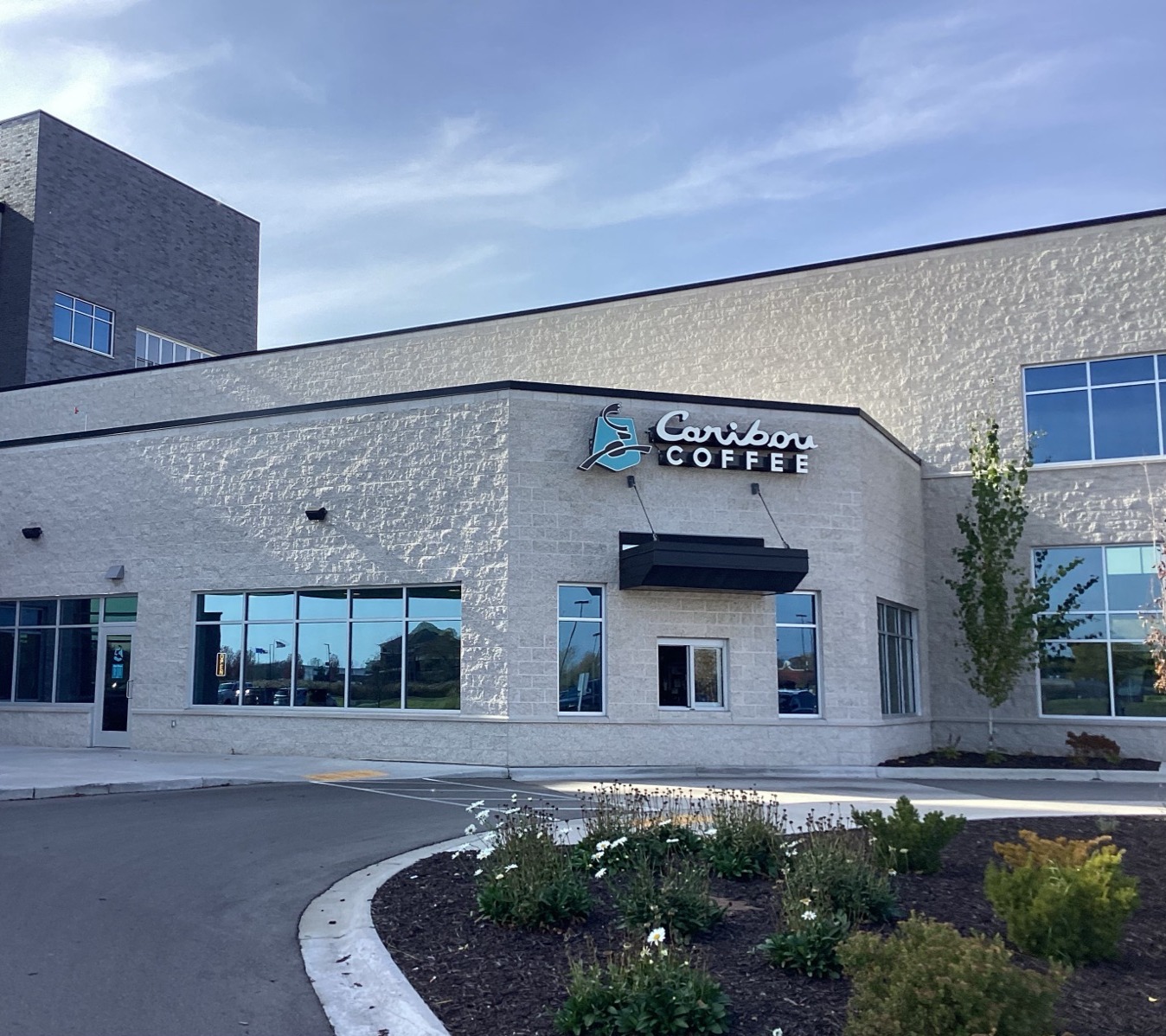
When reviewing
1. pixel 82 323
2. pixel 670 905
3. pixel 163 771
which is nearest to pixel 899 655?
pixel 163 771

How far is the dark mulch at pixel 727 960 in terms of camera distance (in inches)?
236

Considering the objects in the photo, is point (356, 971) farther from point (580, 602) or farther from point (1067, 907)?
point (580, 602)

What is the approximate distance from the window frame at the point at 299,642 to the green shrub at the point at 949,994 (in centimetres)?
1537

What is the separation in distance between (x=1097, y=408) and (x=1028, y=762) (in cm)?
740

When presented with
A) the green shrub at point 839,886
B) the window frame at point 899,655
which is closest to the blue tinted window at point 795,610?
the window frame at point 899,655

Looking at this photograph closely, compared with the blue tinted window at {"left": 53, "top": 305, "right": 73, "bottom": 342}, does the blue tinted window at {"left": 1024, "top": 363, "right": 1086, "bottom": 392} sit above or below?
below

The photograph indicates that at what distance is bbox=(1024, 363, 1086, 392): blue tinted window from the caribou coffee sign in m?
5.96

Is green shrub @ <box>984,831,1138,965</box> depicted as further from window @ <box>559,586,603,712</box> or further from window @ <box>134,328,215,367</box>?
window @ <box>134,328,215,367</box>

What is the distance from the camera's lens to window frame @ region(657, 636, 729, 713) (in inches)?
808

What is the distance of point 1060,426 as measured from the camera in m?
24.1

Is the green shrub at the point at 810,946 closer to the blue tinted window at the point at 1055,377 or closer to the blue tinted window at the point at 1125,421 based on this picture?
the blue tinted window at the point at 1125,421

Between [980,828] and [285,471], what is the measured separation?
14.3 m

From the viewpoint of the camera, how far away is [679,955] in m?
6.43

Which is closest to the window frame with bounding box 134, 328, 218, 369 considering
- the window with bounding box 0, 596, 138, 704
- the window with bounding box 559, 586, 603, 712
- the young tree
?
the window with bounding box 0, 596, 138, 704
